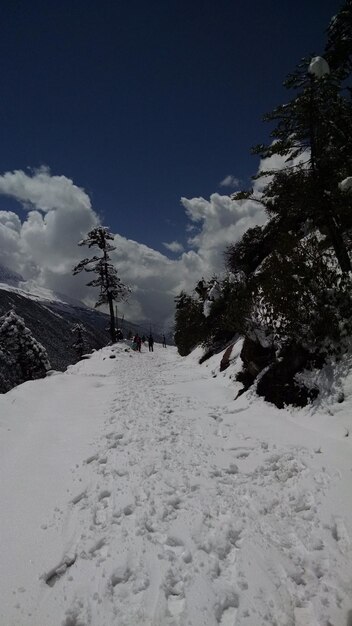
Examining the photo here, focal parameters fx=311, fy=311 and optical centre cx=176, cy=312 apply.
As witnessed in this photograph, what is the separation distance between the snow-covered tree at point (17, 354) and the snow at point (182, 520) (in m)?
23.5

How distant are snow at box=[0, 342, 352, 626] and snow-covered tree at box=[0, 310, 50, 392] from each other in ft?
77.2

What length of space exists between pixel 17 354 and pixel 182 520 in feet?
98.7

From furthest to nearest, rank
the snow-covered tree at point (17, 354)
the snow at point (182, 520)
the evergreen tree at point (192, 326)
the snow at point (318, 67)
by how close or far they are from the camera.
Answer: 1. the snow-covered tree at point (17, 354)
2. the evergreen tree at point (192, 326)
3. the snow at point (318, 67)
4. the snow at point (182, 520)

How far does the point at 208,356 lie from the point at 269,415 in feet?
43.5

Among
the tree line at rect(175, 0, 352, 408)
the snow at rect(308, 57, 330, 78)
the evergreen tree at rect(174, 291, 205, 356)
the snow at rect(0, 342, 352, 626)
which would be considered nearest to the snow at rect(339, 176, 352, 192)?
the tree line at rect(175, 0, 352, 408)

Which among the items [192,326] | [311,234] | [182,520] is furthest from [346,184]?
[192,326]

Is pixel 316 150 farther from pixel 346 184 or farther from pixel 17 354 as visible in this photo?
pixel 17 354

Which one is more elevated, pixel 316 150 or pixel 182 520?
pixel 316 150

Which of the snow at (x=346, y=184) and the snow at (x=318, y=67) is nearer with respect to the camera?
the snow at (x=346, y=184)

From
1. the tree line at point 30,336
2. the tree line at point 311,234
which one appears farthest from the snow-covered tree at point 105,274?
the tree line at point 311,234

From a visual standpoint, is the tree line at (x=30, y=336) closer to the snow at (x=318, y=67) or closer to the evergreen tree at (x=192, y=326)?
the evergreen tree at (x=192, y=326)

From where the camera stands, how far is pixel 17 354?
30297 mm

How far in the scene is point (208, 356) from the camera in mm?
21453

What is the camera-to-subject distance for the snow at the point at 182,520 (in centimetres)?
328
